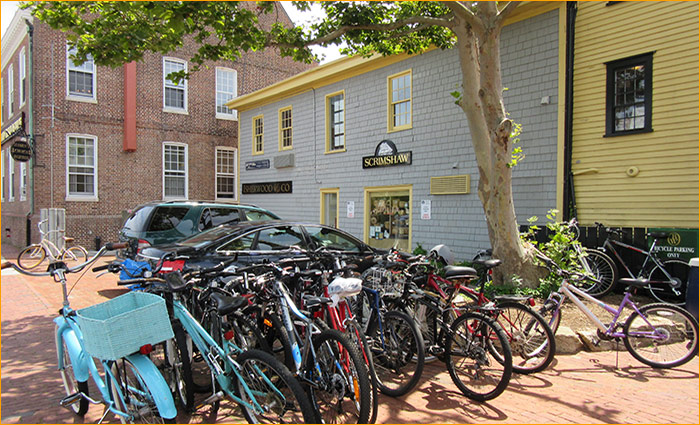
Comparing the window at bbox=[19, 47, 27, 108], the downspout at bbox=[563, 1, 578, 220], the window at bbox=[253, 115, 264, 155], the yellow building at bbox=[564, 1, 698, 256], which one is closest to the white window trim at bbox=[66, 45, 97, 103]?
the window at bbox=[19, 47, 27, 108]

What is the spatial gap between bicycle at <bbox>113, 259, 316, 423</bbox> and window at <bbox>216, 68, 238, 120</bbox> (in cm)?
1977

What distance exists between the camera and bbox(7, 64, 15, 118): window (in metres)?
20.6

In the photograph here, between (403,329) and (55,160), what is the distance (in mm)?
18657

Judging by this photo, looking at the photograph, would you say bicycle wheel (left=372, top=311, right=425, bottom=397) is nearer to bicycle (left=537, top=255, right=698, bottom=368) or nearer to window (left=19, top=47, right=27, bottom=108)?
bicycle (left=537, top=255, right=698, bottom=368)

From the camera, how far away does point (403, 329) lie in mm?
4262

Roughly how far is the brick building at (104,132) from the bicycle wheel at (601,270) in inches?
618

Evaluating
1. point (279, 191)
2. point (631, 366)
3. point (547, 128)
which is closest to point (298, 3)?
point (547, 128)

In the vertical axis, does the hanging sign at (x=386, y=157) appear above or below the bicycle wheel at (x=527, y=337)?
above

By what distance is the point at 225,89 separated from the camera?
2230cm

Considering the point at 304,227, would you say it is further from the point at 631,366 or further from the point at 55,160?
the point at 55,160

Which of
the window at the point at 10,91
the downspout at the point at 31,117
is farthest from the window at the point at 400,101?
the window at the point at 10,91

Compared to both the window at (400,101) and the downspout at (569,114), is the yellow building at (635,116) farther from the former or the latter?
the window at (400,101)

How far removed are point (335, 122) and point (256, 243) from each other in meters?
8.90

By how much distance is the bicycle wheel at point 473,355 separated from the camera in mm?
4121
